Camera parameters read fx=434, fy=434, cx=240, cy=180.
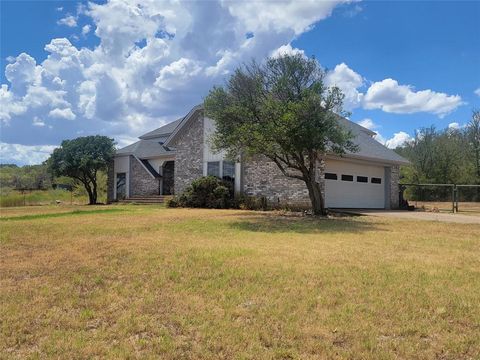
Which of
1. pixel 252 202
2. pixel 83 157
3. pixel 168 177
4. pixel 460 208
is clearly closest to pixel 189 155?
pixel 168 177

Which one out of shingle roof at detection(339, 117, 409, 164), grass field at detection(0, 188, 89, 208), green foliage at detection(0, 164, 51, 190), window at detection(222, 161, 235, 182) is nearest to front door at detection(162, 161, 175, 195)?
window at detection(222, 161, 235, 182)

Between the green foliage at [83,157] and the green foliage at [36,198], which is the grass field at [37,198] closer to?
the green foliage at [36,198]

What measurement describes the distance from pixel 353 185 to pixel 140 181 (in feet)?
48.4

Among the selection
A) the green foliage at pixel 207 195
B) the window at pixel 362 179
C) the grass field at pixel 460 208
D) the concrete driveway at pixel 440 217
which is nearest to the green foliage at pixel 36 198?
the green foliage at pixel 207 195

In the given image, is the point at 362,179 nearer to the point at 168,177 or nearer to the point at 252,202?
the point at 252,202

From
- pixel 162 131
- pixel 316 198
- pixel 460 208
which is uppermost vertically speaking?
pixel 162 131

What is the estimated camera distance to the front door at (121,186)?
102 feet

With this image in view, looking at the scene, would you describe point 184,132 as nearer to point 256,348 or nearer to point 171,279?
point 171,279

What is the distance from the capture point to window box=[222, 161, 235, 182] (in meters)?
24.0

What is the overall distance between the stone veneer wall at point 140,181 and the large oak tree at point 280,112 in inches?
496

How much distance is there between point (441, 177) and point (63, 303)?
40754 mm

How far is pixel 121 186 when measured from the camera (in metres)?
31.7

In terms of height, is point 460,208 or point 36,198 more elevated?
point 36,198

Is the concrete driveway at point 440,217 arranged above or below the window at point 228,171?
below
